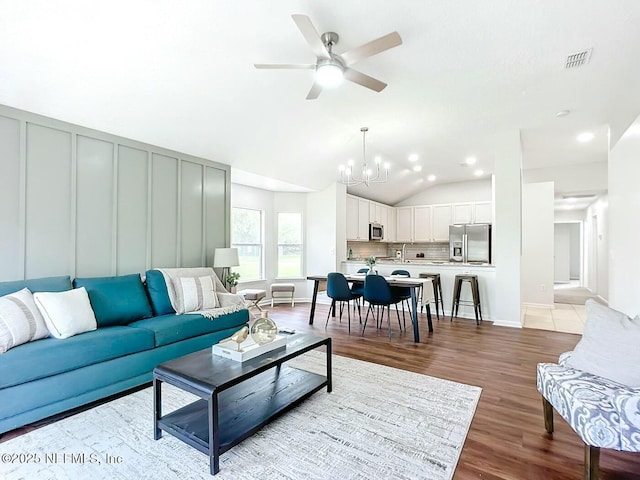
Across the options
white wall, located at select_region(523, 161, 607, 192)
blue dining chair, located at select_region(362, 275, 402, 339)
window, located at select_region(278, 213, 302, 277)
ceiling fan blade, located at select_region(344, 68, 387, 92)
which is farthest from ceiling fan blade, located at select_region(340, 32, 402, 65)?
white wall, located at select_region(523, 161, 607, 192)

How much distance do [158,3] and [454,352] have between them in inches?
171

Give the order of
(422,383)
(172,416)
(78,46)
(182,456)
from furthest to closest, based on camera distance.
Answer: (422,383)
(78,46)
(172,416)
(182,456)

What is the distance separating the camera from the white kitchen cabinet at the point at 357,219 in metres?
7.27

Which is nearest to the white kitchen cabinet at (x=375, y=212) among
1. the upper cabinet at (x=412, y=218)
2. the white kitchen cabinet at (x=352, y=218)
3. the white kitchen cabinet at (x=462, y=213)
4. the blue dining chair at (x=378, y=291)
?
the upper cabinet at (x=412, y=218)

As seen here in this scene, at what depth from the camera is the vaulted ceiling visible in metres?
2.38

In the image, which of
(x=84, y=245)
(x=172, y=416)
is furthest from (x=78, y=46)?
(x=172, y=416)

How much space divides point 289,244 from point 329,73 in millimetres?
4913

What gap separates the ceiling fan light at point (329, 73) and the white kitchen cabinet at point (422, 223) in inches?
263

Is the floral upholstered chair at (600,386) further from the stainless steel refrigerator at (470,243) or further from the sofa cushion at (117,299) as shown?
the stainless steel refrigerator at (470,243)

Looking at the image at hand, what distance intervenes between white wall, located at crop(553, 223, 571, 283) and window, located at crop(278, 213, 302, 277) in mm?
10051

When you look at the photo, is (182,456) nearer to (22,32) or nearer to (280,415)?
(280,415)

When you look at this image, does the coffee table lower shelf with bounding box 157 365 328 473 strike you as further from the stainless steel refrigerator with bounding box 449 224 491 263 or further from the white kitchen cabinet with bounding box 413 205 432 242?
the white kitchen cabinet with bounding box 413 205 432 242

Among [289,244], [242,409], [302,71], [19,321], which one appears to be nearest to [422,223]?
[289,244]

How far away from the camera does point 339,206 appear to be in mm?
6871
